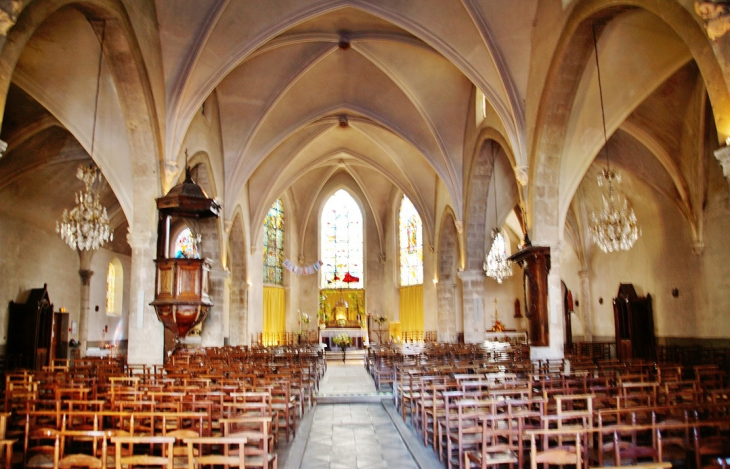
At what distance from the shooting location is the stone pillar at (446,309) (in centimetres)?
2514

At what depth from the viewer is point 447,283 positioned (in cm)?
2550

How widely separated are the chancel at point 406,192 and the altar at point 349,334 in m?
3.24

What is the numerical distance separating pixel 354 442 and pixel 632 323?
13.8 meters

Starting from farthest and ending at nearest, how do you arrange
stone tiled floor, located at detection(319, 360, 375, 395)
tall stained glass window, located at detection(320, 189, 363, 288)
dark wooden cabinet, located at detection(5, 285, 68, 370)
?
tall stained glass window, located at detection(320, 189, 363, 288) → dark wooden cabinet, located at detection(5, 285, 68, 370) → stone tiled floor, located at detection(319, 360, 375, 395)

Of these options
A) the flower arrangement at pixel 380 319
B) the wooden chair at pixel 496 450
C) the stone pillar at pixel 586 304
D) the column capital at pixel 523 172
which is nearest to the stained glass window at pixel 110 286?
the flower arrangement at pixel 380 319

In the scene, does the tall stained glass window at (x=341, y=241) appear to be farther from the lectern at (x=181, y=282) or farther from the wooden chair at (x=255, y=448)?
the wooden chair at (x=255, y=448)

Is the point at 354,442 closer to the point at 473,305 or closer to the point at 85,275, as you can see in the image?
the point at 473,305

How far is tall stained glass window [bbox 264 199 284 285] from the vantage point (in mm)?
30188

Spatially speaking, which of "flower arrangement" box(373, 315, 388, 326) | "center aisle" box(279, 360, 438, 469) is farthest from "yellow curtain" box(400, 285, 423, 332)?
"center aisle" box(279, 360, 438, 469)

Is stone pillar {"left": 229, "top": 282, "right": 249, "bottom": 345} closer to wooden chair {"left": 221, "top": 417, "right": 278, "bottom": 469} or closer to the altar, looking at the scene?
the altar

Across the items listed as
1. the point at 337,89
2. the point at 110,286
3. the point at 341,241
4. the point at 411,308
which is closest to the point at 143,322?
the point at 337,89

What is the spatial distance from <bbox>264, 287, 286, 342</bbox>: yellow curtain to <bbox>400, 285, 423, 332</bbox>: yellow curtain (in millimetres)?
6730

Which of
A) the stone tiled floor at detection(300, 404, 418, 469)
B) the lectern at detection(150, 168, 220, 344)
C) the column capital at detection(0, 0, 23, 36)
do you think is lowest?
the stone tiled floor at detection(300, 404, 418, 469)

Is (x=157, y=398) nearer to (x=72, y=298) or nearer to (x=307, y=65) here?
(x=307, y=65)
